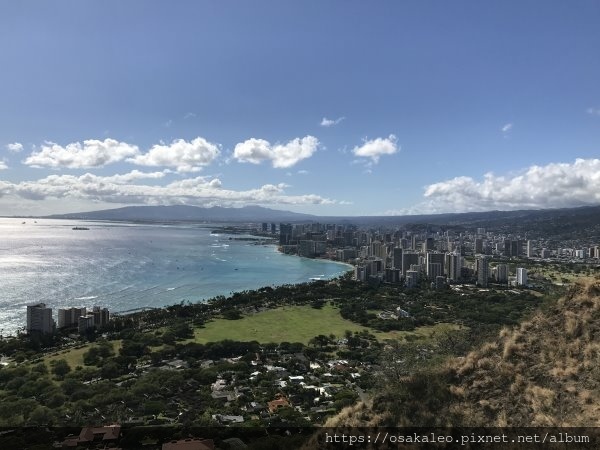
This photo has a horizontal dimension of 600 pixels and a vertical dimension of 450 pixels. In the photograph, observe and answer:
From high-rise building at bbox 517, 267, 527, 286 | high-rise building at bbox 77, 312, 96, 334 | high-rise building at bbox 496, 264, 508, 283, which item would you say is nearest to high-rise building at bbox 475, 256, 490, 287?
high-rise building at bbox 496, 264, 508, 283

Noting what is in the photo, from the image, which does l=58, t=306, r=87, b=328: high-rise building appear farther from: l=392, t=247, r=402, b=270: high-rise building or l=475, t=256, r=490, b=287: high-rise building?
l=475, t=256, r=490, b=287: high-rise building

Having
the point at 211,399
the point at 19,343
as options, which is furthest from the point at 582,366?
the point at 19,343

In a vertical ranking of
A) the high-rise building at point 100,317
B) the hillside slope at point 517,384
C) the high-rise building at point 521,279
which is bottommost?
the high-rise building at point 100,317

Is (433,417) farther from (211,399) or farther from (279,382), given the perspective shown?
(279,382)

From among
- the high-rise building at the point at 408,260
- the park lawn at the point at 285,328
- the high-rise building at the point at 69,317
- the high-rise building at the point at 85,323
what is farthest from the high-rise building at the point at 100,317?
the high-rise building at the point at 408,260

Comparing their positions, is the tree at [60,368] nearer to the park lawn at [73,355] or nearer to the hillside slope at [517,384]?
the park lawn at [73,355]

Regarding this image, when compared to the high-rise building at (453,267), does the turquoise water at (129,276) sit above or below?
below
